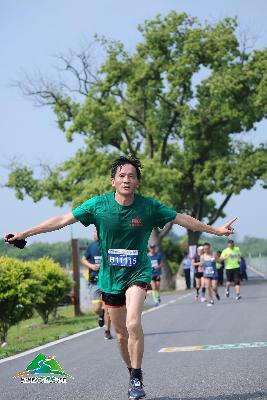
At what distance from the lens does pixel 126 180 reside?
7.34 m

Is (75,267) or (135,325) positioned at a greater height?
(75,267)

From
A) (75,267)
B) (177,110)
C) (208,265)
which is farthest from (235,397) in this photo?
(177,110)

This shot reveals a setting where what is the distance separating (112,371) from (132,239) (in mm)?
2777

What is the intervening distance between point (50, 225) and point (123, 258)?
2.21 feet

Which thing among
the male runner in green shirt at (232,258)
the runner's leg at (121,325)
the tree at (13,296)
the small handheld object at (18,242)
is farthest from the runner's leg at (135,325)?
the male runner in green shirt at (232,258)

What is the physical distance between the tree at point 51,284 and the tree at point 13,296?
329 cm

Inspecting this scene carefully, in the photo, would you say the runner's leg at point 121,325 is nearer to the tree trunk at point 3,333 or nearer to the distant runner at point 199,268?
the tree trunk at point 3,333

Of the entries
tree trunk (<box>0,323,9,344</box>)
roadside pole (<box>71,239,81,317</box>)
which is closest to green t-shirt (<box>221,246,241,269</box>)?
roadside pole (<box>71,239,81,317</box>)

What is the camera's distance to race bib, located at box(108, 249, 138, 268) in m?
7.30

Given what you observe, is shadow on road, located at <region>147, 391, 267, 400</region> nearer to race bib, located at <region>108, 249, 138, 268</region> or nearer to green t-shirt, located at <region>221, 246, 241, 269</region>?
race bib, located at <region>108, 249, 138, 268</region>

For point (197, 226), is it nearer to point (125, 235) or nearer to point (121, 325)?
point (125, 235)

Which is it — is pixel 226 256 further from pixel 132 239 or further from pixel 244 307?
pixel 132 239

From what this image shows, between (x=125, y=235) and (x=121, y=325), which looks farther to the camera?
(x=121, y=325)

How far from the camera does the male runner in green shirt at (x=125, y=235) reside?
7.25m
